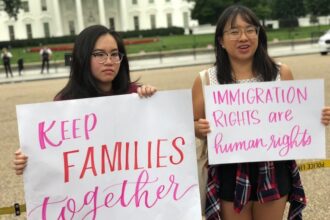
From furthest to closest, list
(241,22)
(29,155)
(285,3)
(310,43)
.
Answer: (285,3)
(310,43)
(241,22)
(29,155)

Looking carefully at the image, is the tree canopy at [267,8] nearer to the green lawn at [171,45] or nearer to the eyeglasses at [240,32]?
the green lawn at [171,45]

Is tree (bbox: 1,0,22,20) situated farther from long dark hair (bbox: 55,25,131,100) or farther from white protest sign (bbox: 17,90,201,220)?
white protest sign (bbox: 17,90,201,220)

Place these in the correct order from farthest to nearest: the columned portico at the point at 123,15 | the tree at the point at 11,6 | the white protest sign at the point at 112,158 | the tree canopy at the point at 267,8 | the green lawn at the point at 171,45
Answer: the columned portico at the point at 123,15, the tree canopy at the point at 267,8, the tree at the point at 11,6, the green lawn at the point at 171,45, the white protest sign at the point at 112,158

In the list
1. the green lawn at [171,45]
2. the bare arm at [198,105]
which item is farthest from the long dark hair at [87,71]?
the green lawn at [171,45]

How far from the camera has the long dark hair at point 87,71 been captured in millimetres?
2666

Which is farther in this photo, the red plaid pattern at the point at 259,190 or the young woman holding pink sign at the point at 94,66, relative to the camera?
the red plaid pattern at the point at 259,190

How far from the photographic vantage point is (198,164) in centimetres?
297

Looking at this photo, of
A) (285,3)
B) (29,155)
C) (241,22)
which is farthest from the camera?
(285,3)

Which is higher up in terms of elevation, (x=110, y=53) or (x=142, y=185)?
(x=110, y=53)

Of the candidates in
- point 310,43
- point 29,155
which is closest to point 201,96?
point 29,155

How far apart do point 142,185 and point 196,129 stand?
47 centimetres

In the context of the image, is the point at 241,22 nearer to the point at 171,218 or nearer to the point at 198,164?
the point at 198,164

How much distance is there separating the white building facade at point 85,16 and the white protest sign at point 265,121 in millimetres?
88523

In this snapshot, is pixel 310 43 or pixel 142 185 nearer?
pixel 142 185
